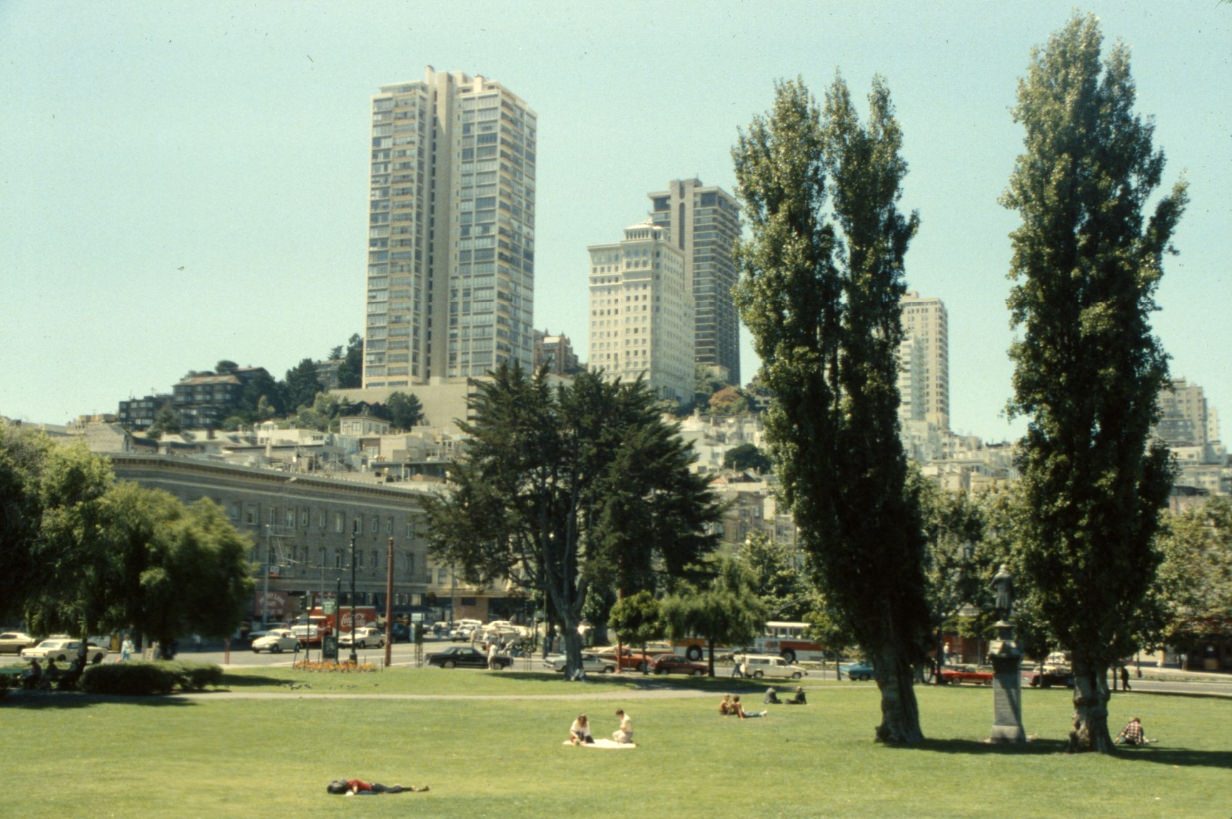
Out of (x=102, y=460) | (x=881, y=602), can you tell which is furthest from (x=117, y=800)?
(x=102, y=460)

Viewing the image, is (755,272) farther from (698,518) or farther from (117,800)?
(698,518)

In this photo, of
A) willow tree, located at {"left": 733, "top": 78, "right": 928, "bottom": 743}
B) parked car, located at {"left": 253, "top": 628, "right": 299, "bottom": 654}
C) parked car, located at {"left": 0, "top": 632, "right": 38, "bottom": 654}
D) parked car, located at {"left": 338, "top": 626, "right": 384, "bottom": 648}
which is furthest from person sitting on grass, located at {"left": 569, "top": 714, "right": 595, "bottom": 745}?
parked car, located at {"left": 0, "top": 632, "right": 38, "bottom": 654}

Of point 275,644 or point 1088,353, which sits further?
point 275,644

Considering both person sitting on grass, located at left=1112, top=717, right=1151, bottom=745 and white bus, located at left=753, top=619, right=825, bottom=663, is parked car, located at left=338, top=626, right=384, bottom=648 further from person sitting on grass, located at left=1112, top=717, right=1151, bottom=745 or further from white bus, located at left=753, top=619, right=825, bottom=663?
person sitting on grass, located at left=1112, top=717, right=1151, bottom=745

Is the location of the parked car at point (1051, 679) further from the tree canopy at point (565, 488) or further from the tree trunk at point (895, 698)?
the tree trunk at point (895, 698)

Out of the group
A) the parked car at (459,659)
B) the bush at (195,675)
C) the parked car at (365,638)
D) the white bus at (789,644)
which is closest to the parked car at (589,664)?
the parked car at (459,659)

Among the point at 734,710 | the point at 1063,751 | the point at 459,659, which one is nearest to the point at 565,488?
the point at 459,659

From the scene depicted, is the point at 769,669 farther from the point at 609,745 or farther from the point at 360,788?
the point at 360,788
